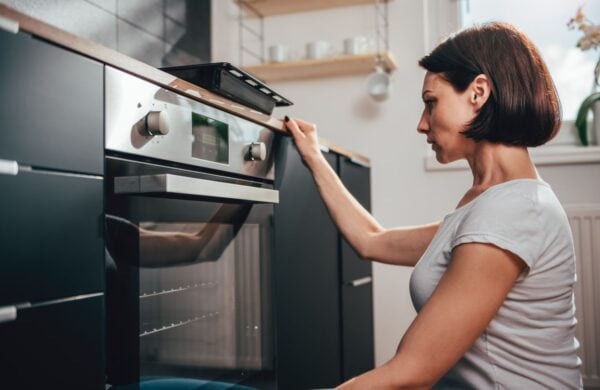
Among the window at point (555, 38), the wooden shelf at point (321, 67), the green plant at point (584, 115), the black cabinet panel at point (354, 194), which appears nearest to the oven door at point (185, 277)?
the black cabinet panel at point (354, 194)

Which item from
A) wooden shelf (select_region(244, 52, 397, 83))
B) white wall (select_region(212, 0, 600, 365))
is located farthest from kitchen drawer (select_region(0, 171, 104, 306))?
white wall (select_region(212, 0, 600, 365))

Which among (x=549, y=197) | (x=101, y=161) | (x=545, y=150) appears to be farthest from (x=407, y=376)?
(x=545, y=150)

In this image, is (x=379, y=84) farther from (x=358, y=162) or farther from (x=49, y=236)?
(x=49, y=236)

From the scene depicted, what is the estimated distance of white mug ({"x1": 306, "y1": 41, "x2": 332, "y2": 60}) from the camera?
2.65m

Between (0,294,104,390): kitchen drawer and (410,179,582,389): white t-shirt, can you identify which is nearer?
(0,294,104,390): kitchen drawer

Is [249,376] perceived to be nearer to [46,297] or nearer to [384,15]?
[46,297]

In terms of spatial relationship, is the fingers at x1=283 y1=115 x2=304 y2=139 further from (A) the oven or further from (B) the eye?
(B) the eye

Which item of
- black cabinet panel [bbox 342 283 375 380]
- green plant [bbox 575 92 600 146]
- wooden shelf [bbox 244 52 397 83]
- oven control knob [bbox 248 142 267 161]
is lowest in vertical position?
black cabinet panel [bbox 342 283 375 380]

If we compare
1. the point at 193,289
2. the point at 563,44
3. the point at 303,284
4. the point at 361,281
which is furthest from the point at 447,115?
the point at 563,44

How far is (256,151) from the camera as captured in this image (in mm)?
1504

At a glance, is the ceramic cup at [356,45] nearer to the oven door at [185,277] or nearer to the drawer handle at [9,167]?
the oven door at [185,277]

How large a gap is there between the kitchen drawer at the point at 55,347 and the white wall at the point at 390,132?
1876 mm

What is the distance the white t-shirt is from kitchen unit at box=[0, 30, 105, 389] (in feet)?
1.84

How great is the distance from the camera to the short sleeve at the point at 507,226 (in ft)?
2.96
